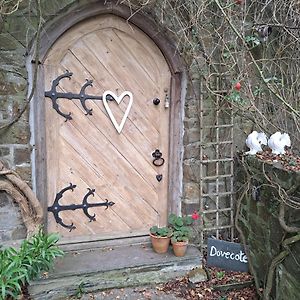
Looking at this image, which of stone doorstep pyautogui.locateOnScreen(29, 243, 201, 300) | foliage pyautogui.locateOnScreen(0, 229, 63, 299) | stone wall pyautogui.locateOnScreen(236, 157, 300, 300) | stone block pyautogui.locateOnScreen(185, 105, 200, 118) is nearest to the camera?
foliage pyautogui.locateOnScreen(0, 229, 63, 299)

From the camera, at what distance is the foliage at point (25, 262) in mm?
2305

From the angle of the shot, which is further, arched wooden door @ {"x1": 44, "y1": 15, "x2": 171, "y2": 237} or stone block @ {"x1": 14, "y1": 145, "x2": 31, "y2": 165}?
arched wooden door @ {"x1": 44, "y1": 15, "x2": 171, "y2": 237}

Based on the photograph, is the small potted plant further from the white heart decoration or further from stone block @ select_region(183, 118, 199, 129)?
the white heart decoration

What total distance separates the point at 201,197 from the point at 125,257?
2.74 feet

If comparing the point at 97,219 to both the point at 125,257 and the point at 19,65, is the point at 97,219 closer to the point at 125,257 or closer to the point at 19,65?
the point at 125,257

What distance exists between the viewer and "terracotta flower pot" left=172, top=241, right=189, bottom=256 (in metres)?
2.96

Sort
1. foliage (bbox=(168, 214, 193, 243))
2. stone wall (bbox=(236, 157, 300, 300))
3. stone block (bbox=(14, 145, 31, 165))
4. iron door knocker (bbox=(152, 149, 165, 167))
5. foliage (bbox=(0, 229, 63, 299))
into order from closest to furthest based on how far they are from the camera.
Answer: foliage (bbox=(0, 229, 63, 299)), stone wall (bbox=(236, 157, 300, 300)), stone block (bbox=(14, 145, 31, 165)), foliage (bbox=(168, 214, 193, 243)), iron door knocker (bbox=(152, 149, 165, 167))

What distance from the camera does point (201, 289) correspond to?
9.20 feet

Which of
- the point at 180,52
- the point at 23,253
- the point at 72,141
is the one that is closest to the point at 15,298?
the point at 23,253

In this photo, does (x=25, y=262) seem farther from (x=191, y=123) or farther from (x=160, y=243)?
(x=191, y=123)

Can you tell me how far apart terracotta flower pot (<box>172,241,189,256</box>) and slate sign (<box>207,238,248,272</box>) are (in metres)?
0.23

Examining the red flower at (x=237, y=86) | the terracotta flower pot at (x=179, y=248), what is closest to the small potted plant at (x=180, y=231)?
the terracotta flower pot at (x=179, y=248)

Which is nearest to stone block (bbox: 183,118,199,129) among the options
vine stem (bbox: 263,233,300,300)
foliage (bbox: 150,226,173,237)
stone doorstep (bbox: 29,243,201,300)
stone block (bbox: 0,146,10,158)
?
foliage (bbox: 150,226,173,237)

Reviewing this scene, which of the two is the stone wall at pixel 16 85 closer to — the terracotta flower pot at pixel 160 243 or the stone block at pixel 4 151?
the stone block at pixel 4 151
